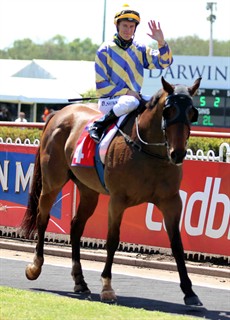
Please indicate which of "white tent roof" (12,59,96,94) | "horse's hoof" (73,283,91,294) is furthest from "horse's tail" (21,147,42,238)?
"white tent roof" (12,59,96,94)

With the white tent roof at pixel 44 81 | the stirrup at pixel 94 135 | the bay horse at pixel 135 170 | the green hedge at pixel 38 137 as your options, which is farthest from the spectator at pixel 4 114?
the stirrup at pixel 94 135

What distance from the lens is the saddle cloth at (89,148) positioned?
8969 millimetres

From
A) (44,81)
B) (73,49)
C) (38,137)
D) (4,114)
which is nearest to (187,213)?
(38,137)

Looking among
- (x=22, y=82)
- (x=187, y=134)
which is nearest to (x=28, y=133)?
(x=187, y=134)

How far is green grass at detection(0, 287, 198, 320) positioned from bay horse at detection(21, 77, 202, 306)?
2.41 ft

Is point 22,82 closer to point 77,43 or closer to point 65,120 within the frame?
point 65,120

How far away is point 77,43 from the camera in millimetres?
173375

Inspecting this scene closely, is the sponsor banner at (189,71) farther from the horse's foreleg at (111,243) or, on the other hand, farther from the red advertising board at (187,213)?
the horse's foreleg at (111,243)

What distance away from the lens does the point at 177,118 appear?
7965 millimetres

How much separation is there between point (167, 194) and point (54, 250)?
155 inches

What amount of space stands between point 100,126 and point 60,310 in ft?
7.54

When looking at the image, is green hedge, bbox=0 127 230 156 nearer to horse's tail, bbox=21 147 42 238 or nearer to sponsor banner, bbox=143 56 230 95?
horse's tail, bbox=21 147 42 238

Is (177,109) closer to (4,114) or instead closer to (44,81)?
(4,114)

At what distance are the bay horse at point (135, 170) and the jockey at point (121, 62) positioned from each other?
0.43 meters
